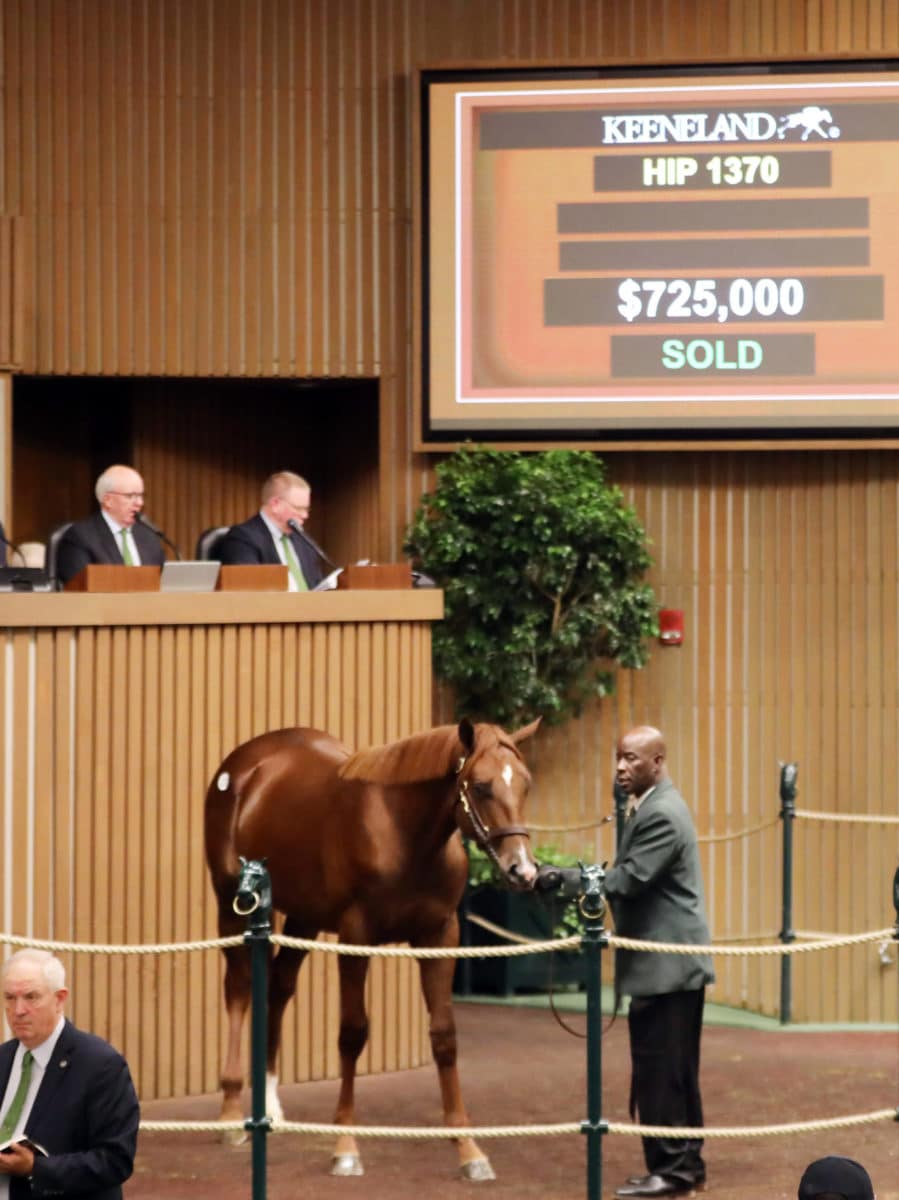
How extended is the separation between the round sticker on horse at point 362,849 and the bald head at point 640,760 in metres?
0.32

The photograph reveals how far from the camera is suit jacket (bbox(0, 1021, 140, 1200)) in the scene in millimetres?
4496

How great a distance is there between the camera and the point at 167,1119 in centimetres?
752

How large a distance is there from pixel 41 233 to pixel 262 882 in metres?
5.39

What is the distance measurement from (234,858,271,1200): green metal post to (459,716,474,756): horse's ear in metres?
0.82

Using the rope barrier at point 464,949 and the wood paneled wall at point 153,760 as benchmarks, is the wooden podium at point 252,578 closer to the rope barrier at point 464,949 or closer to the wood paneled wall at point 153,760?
the wood paneled wall at point 153,760

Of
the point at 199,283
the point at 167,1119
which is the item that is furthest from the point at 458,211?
the point at 167,1119

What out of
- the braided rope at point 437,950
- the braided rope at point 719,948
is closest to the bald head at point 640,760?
the braided rope at point 719,948

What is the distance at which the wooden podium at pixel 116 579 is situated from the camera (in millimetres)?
7730

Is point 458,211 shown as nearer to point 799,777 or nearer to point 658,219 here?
point 658,219

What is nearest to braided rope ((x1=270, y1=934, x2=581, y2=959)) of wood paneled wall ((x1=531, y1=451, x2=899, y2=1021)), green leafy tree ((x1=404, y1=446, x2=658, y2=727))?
green leafy tree ((x1=404, y1=446, x2=658, y2=727))

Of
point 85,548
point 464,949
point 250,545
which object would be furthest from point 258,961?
point 250,545

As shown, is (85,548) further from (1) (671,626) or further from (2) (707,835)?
(2) (707,835)

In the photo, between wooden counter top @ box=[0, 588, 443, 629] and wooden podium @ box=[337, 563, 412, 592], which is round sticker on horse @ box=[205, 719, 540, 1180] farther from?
wooden podium @ box=[337, 563, 412, 592]

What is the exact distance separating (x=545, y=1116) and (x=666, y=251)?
449cm
